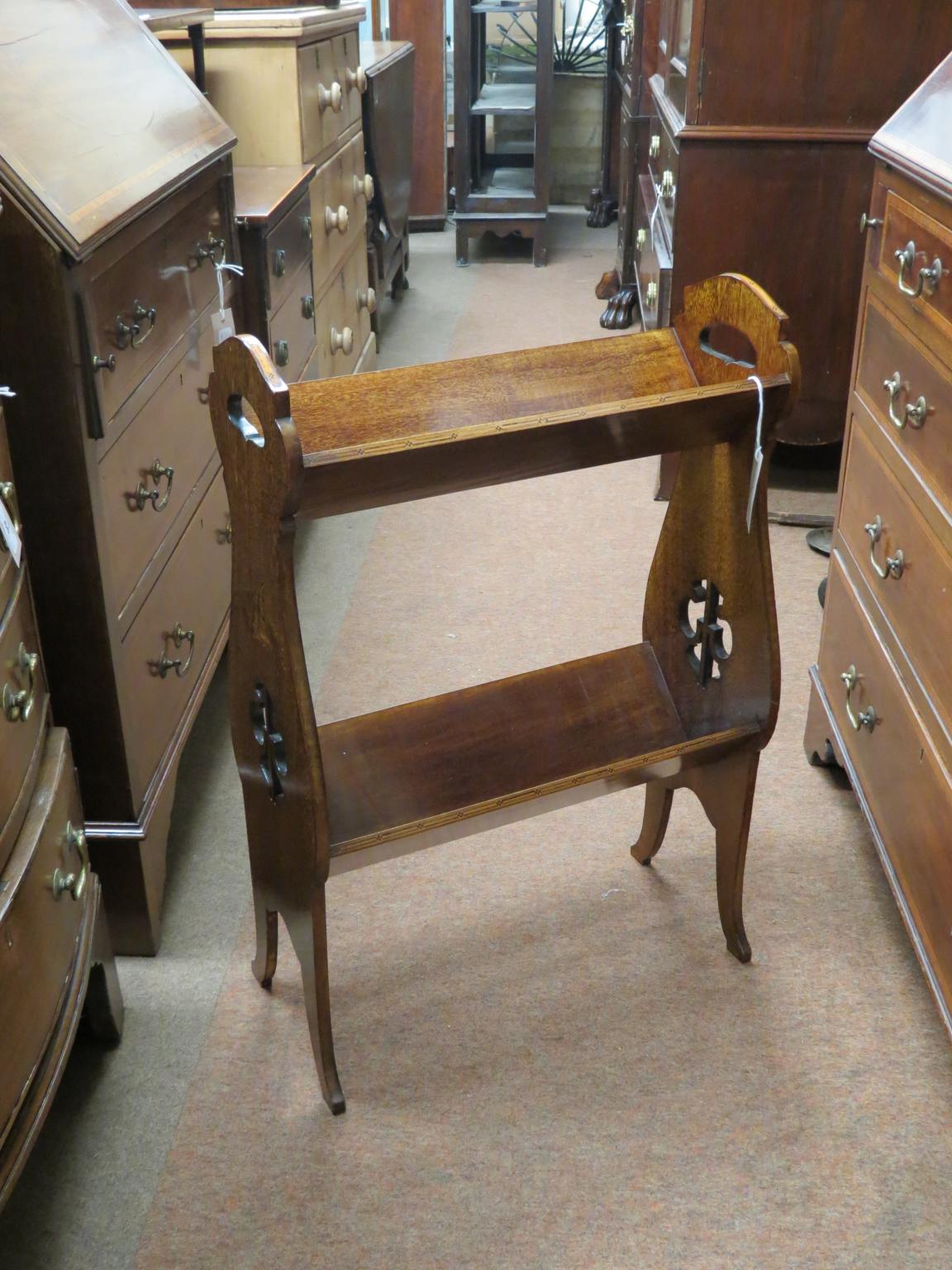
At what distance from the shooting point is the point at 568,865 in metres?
1.99

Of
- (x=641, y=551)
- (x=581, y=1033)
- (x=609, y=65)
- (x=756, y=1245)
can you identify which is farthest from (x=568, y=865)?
(x=609, y=65)

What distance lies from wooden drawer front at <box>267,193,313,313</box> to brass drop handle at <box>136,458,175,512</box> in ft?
2.55

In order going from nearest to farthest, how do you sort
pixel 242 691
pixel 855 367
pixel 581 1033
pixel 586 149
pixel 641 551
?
pixel 242 691 → pixel 581 1033 → pixel 855 367 → pixel 641 551 → pixel 586 149

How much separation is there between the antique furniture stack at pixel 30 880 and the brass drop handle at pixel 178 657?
34 centimetres

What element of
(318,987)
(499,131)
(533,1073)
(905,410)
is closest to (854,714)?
(905,410)

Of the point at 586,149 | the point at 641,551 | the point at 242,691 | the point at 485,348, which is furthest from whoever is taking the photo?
the point at 586,149

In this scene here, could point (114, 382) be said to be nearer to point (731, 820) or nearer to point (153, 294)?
point (153, 294)

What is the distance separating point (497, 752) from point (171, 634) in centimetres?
56

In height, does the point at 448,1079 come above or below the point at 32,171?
below

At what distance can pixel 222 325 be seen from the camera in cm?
200

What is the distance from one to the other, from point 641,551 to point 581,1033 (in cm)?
158

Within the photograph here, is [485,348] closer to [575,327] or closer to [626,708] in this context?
[575,327]

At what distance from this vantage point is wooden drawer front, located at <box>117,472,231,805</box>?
1670 millimetres

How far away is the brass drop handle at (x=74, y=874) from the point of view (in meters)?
1.37
